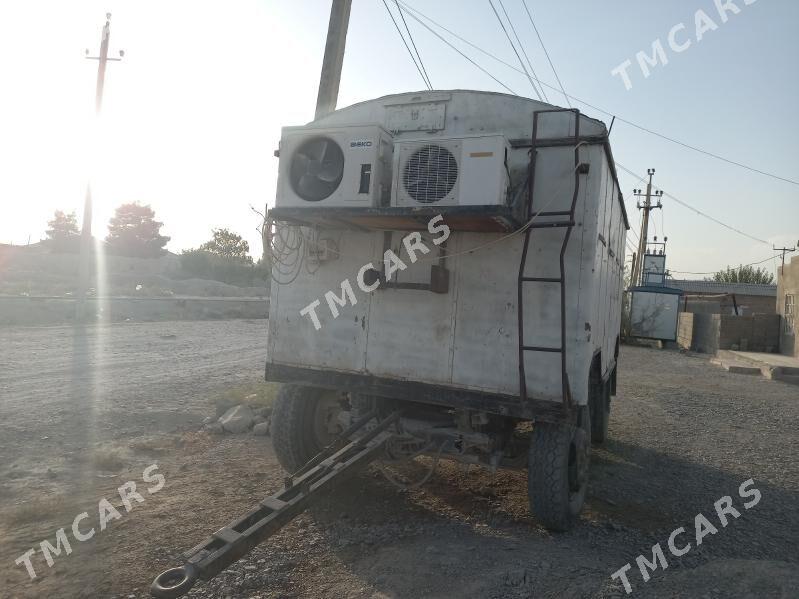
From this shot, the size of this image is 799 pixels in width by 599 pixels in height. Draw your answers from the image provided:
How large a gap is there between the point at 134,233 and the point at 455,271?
2266 inches

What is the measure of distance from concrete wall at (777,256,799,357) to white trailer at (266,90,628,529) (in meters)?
16.5

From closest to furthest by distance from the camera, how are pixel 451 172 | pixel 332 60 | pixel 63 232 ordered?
pixel 451 172 < pixel 332 60 < pixel 63 232

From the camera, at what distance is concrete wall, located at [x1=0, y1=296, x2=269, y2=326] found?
59.1 ft

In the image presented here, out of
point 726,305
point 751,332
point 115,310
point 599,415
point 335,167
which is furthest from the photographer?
point 726,305

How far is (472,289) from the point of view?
4402mm

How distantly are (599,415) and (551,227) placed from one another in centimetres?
356

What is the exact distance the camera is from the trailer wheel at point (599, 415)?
22.0ft

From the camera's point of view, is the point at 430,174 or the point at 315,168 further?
the point at 315,168

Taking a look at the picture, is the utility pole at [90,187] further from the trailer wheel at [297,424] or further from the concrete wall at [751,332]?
the concrete wall at [751,332]

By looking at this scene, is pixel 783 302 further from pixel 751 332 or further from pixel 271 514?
pixel 271 514

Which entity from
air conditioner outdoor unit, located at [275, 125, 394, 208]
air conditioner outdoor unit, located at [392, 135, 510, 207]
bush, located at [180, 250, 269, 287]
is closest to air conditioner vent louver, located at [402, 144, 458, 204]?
air conditioner outdoor unit, located at [392, 135, 510, 207]

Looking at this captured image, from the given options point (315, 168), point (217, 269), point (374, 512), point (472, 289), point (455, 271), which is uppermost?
point (217, 269)

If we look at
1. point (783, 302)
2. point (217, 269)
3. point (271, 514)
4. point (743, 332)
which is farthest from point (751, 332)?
point (217, 269)

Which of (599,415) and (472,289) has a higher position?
(472,289)
